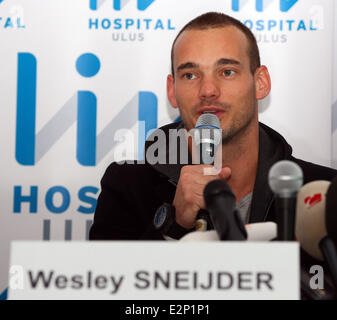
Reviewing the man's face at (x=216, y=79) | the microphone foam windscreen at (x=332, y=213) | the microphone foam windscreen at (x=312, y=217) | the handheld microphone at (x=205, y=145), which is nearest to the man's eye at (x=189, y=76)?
the man's face at (x=216, y=79)

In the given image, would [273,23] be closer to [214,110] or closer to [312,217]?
[214,110]

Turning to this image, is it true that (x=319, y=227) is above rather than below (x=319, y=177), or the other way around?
below

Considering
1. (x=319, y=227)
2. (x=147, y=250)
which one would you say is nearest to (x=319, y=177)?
(x=319, y=227)

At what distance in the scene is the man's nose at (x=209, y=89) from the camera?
5.39 feet

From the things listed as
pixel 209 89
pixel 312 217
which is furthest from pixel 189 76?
pixel 312 217

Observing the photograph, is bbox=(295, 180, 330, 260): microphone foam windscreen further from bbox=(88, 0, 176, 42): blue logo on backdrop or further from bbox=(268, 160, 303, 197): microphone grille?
bbox=(88, 0, 176, 42): blue logo on backdrop

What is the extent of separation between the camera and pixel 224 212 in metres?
0.57

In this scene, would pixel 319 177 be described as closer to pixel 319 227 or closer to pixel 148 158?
pixel 148 158

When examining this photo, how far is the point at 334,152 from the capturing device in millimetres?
1835

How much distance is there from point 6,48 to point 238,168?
1.16 metres

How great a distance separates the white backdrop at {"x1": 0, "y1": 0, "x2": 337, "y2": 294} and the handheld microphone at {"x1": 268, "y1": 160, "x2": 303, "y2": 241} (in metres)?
1.30

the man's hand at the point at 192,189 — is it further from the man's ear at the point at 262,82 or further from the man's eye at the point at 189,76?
the man's ear at the point at 262,82

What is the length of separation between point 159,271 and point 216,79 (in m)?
1.24

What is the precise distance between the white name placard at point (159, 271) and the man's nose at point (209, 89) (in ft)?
3.83
